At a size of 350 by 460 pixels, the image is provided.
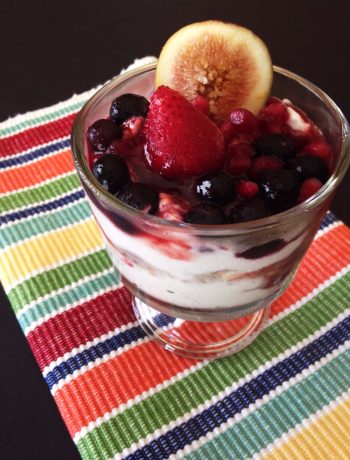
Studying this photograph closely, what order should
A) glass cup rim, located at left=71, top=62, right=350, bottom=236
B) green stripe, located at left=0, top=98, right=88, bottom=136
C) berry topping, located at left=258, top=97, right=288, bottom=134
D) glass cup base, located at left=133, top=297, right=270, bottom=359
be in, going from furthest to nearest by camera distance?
green stripe, located at left=0, top=98, right=88, bottom=136 → glass cup base, located at left=133, top=297, right=270, bottom=359 → berry topping, located at left=258, top=97, right=288, bottom=134 → glass cup rim, located at left=71, top=62, right=350, bottom=236

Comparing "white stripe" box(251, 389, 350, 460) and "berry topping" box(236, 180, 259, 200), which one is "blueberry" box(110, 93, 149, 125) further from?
"white stripe" box(251, 389, 350, 460)

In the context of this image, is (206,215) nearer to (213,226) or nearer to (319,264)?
(213,226)

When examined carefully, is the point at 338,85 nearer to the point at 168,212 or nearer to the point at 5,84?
the point at 5,84

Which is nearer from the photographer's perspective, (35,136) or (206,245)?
(206,245)

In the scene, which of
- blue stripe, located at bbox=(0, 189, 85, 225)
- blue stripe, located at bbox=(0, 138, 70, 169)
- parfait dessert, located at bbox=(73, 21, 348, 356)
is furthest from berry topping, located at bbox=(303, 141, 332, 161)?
blue stripe, located at bbox=(0, 138, 70, 169)

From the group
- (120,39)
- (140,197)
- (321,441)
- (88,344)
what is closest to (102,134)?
(140,197)

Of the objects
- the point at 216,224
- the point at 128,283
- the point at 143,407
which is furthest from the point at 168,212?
the point at 143,407
